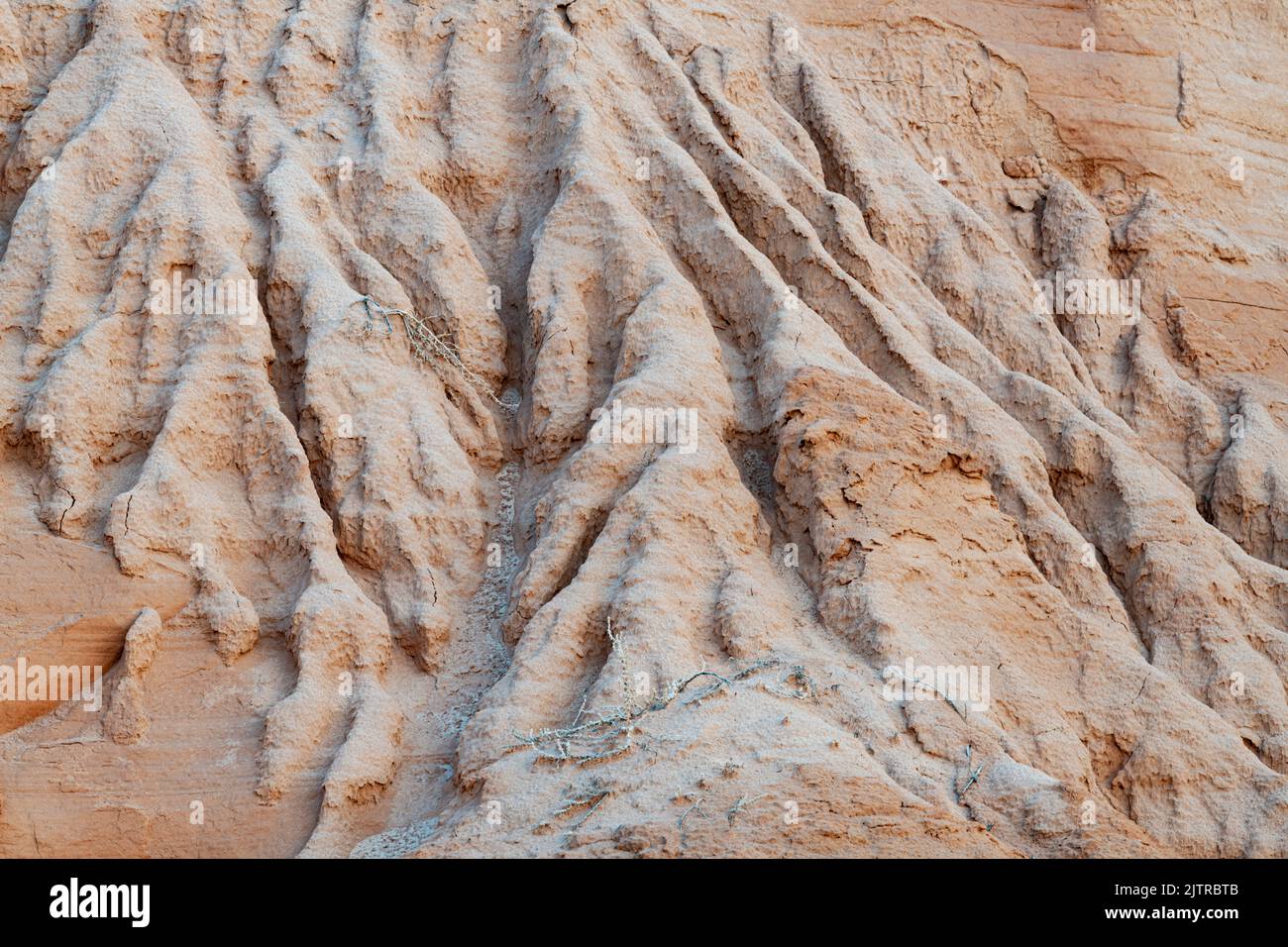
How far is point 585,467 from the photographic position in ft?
43.9

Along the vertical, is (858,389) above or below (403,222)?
below

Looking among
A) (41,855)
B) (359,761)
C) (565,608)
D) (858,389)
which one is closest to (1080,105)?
(858,389)

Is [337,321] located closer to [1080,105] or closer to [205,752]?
[205,752]

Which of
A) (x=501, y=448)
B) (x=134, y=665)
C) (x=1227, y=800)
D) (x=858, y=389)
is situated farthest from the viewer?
(x=501, y=448)

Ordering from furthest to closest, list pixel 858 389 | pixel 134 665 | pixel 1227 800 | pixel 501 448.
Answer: pixel 501 448, pixel 858 389, pixel 1227 800, pixel 134 665

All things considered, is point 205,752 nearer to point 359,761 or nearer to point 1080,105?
point 359,761

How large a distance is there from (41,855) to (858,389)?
739cm

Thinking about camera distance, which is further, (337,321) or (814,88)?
(814,88)

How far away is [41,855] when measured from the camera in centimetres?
1115

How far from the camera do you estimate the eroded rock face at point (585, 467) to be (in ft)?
37.7

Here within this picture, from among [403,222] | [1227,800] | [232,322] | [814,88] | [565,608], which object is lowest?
[1227,800]

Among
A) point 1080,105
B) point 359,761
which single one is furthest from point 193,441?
point 1080,105

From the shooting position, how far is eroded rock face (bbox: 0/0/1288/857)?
11.5 m

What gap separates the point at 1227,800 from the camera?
1280 centimetres
